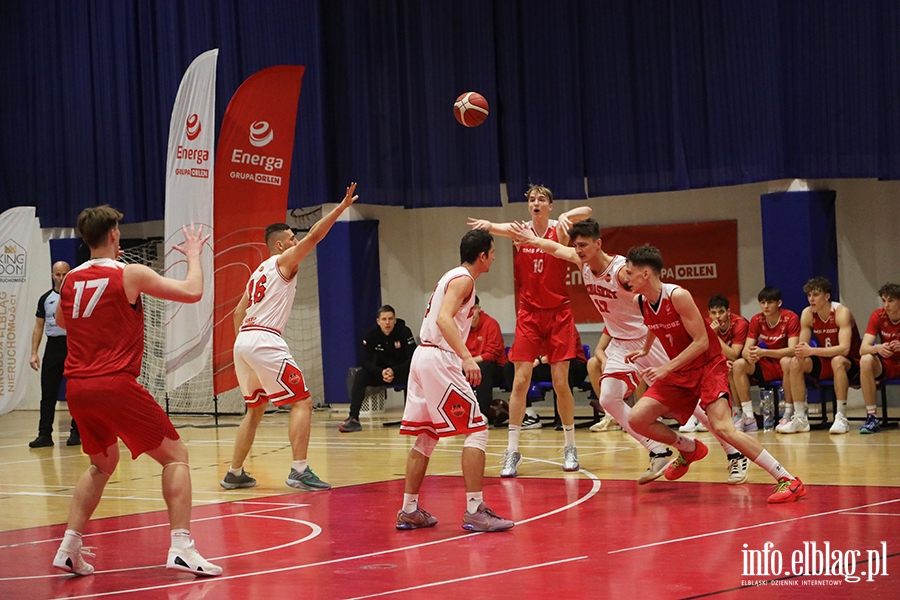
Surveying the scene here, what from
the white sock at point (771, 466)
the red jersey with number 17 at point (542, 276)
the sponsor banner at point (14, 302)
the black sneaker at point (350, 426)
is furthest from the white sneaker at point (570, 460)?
the sponsor banner at point (14, 302)

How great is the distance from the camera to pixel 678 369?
6.63m

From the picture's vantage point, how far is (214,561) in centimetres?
541

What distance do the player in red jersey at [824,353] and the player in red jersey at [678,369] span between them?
3.74 metres

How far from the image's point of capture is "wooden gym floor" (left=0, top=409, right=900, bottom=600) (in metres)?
4.59

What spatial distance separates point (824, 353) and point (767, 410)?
2.88 ft

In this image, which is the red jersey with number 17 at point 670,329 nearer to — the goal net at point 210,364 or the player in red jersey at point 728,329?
the player in red jersey at point 728,329

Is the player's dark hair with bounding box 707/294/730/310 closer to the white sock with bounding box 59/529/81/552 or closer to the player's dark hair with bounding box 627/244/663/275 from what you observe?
the player's dark hair with bounding box 627/244/663/275

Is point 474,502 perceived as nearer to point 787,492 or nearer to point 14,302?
point 787,492

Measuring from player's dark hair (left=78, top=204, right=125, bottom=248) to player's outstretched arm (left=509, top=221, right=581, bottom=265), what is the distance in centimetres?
323

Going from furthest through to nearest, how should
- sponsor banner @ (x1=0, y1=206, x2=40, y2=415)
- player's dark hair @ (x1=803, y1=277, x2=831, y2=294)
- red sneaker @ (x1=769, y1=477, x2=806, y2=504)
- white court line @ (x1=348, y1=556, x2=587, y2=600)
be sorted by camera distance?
sponsor banner @ (x1=0, y1=206, x2=40, y2=415), player's dark hair @ (x1=803, y1=277, x2=831, y2=294), red sneaker @ (x1=769, y1=477, x2=806, y2=504), white court line @ (x1=348, y1=556, x2=587, y2=600)

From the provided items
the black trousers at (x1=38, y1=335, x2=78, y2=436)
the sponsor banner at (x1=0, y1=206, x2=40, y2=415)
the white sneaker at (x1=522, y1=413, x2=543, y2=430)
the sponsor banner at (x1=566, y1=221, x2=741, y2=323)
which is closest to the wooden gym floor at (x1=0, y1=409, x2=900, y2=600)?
the black trousers at (x1=38, y1=335, x2=78, y2=436)

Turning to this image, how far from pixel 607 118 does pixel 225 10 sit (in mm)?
5846

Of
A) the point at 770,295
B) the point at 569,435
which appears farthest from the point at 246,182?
the point at 770,295

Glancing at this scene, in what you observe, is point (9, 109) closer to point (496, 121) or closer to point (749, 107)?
point (496, 121)
